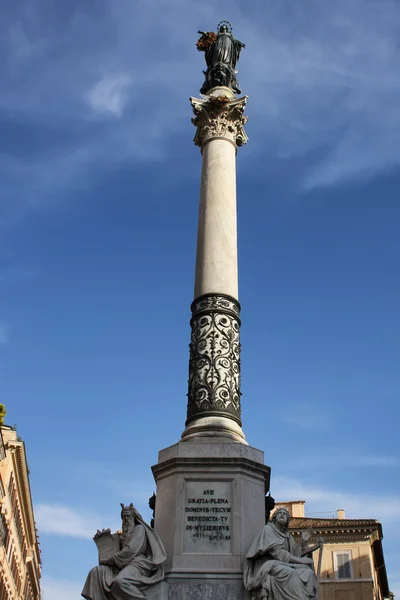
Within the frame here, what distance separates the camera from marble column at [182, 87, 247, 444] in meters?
12.6

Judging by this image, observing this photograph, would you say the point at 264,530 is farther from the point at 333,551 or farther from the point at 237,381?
the point at 333,551

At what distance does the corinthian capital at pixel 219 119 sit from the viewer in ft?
53.2

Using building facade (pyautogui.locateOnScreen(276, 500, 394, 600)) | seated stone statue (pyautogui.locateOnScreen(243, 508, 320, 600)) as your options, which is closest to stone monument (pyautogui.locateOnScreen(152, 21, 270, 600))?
seated stone statue (pyautogui.locateOnScreen(243, 508, 320, 600))

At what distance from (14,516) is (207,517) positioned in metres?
41.9

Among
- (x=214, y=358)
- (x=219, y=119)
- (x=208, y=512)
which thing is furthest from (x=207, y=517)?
(x=219, y=119)

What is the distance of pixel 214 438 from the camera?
11.9 meters

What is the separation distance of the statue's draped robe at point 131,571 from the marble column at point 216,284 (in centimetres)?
219

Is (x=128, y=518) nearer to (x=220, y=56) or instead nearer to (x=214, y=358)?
(x=214, y=358)

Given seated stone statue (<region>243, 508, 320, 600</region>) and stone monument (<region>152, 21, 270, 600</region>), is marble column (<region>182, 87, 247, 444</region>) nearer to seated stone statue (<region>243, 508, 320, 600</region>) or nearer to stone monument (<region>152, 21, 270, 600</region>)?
stone monument (<region>152, 21, 270, 600</region>)

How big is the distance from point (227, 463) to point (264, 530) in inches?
52.2

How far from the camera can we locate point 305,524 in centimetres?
4372

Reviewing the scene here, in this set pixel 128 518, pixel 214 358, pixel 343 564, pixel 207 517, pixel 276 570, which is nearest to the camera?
pixel 276 570

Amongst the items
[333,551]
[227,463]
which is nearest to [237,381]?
[227,463]

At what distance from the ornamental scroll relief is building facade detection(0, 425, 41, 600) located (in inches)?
1198
